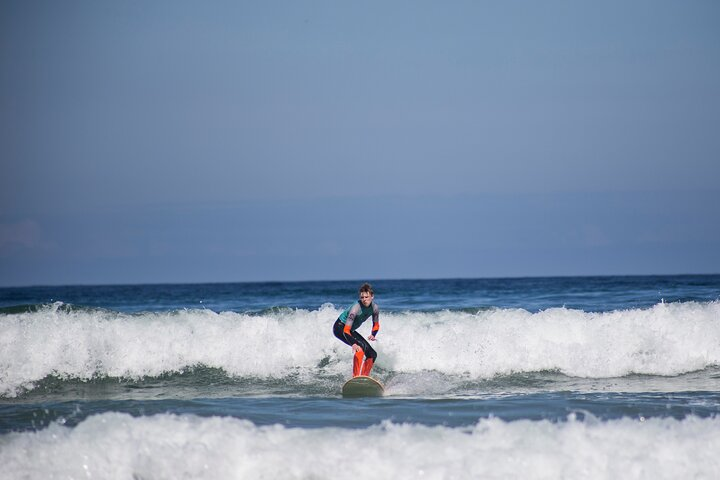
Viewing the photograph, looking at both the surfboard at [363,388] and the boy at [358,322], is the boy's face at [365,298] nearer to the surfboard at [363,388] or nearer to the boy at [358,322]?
the boy at [358,322]

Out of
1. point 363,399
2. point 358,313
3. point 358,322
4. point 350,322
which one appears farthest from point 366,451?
point 358,322

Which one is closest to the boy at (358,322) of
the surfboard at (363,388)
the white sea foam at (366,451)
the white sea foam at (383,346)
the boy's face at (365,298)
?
the boy's face at (365,298)

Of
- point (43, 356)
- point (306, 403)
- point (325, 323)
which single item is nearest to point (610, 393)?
point (306, 403)

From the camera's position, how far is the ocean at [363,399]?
840 cm

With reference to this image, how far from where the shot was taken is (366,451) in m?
8.49

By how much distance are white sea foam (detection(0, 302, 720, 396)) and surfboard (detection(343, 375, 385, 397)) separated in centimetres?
323

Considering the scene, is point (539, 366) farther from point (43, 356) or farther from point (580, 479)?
point (43, 356)

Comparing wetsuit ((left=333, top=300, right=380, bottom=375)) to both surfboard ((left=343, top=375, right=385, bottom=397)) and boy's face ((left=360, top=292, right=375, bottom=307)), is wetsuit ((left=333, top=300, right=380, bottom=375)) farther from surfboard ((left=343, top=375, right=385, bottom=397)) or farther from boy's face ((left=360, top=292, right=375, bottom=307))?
surfboard ((left=343, top=375, right=385, bottom=397))

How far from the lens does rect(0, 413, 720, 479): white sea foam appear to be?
823 cm

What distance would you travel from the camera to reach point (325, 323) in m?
18.7

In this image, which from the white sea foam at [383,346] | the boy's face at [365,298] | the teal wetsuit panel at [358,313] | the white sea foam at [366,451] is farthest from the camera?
the white sea foam at [383,346]

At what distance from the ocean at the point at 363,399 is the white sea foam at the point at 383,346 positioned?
47 mm

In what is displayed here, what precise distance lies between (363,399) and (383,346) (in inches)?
195

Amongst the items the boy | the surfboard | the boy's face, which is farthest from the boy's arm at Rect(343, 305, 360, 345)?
the surfboard
